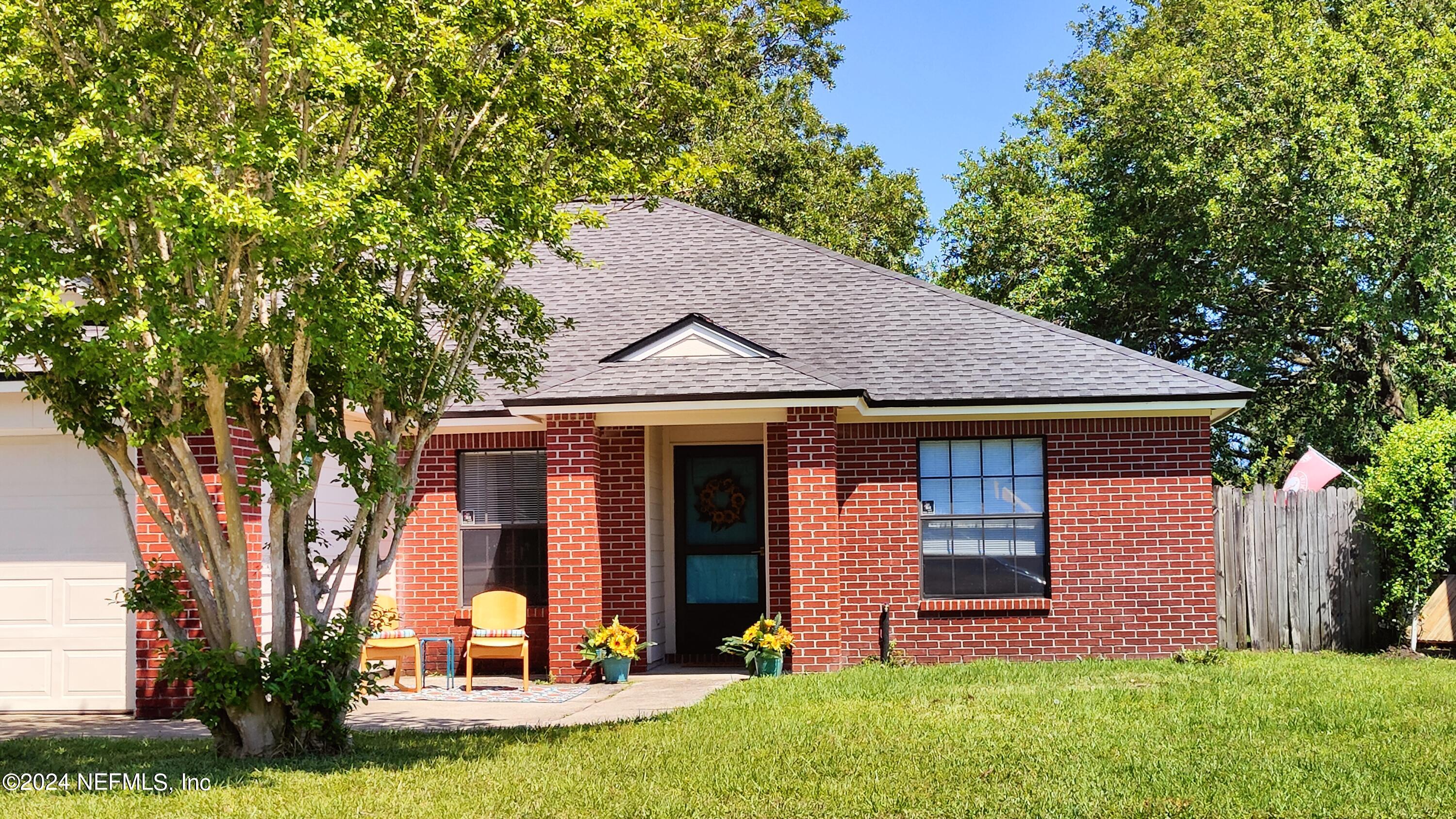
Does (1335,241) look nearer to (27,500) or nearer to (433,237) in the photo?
(433,237)

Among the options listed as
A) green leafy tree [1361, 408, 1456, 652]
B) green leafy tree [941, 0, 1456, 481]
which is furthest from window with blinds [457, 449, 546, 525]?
green leafy tree [941, 0, 1456, 481]

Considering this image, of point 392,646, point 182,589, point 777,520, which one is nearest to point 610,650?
point 392,646

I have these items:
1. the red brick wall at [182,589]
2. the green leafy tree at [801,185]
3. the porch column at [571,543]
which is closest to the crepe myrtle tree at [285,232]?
the red brick wall at [182,589]

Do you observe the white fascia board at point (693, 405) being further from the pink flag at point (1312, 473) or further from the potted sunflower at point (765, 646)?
the pink flag at point (1312, 473)

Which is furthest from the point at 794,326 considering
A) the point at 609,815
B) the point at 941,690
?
the point at 609,815

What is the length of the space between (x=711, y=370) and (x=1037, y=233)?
12600 millimetres

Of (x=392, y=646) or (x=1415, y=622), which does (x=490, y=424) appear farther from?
(x=1415, y=622)

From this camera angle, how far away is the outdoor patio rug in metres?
12.5

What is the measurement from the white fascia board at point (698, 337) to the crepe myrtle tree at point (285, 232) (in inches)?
154

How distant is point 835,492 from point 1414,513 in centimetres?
630

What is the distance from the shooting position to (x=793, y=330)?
610 inches

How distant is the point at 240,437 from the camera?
11.6 m

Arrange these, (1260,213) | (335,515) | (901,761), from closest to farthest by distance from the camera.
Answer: (901,761), (335,515), (1260,213)

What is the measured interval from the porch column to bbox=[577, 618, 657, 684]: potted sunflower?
0.15 metres
